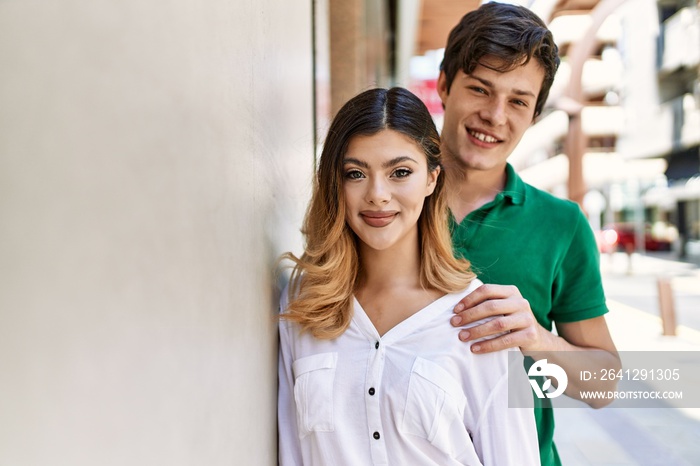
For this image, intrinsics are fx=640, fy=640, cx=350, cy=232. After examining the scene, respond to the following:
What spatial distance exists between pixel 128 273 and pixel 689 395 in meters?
4.98

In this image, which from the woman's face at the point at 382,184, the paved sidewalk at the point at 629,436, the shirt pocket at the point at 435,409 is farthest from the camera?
the paved sidewalk at the point at 629,436

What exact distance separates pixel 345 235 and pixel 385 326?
0.91ft

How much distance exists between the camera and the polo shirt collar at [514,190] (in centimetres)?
197

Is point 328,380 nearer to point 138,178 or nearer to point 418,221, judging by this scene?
point 418,221

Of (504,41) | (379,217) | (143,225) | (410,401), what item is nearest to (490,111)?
(504,41)

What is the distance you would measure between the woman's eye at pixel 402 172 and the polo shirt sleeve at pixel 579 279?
58cm

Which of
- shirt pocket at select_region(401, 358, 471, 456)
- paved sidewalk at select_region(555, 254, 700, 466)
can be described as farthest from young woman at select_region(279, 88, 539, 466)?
paved sidewalk at select_region(555, 254, 700, 466)

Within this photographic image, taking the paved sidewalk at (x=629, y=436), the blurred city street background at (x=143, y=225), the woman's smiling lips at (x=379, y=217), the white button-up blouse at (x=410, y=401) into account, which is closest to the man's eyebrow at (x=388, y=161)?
the woman's smiling lips at (x=379, y=217)

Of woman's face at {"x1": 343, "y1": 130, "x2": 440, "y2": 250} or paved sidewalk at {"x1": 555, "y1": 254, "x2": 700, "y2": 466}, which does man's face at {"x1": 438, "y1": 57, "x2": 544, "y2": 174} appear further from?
paved sidewalk at {"x1": 555, "y1": 254, "x2": 700, "y2": 466}

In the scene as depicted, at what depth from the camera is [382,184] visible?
1601 mm

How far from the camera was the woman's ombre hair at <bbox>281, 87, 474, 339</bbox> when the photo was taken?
162 cm

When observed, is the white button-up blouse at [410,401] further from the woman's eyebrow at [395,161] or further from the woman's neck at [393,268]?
the woman's eyebrow at [395,161]

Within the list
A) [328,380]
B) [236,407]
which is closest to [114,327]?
[236,407]

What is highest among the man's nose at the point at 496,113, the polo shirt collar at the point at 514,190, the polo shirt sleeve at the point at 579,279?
the man's nose at the point at 496,113
